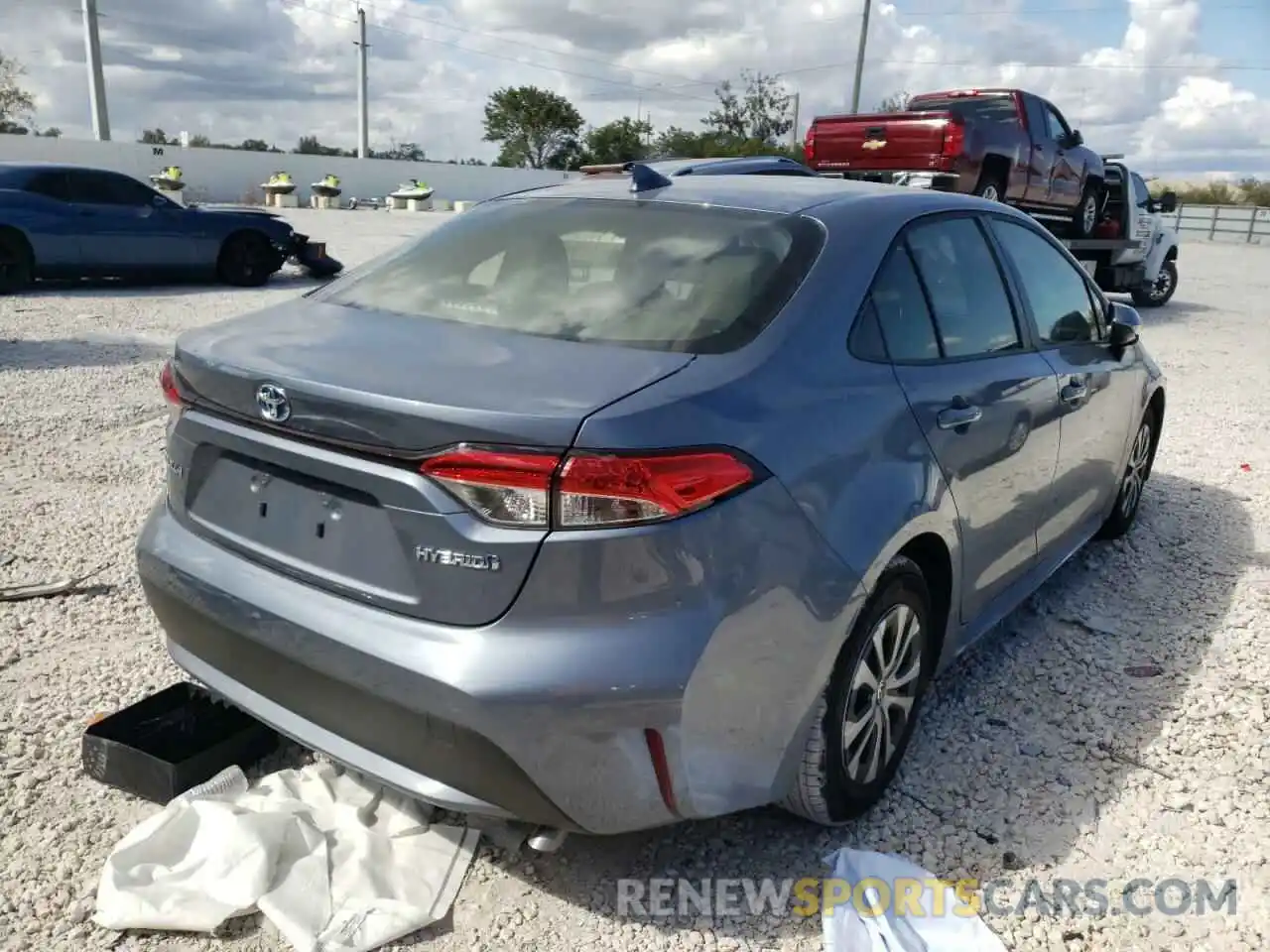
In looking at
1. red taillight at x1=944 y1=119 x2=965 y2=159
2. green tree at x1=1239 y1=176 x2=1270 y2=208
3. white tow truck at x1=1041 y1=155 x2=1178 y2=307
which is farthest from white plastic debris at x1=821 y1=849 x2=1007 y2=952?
green tree at x1=1239 y1=176 x2=1270 y2=208

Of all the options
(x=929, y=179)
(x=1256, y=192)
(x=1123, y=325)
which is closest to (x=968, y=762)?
(x=1123, y=325)

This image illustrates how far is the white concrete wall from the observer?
37219 mm

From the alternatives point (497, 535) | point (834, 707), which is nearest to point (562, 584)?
point (497, 535)

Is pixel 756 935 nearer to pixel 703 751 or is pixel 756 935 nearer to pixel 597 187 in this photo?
pixel 703 751

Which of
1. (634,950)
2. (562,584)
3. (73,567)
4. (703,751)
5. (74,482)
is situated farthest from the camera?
(74,482)

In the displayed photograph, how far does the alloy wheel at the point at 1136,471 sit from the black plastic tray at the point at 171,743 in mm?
3966

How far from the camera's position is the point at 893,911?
2.45m

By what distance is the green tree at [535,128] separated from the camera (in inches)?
2498

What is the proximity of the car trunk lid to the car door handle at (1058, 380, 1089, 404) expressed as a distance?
2.01m

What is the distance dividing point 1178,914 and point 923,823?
2.09 feet

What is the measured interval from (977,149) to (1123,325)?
29.0 feet

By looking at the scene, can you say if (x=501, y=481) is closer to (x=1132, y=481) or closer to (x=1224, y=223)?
(x=1132, y=481)

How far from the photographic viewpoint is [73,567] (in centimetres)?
425

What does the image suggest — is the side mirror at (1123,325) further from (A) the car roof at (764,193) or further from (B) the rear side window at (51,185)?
(B) the rear side window at (51,185)
